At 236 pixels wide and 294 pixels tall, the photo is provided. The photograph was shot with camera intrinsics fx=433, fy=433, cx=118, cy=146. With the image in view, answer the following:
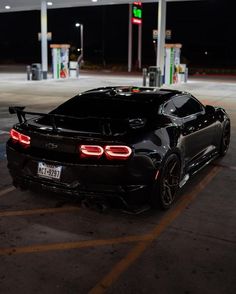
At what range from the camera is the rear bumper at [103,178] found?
456 cm

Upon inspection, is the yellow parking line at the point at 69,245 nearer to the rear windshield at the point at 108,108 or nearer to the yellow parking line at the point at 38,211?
the yellow parking line at the point at 38,211

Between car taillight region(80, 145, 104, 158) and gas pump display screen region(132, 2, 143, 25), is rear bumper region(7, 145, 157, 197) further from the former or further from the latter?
gas pump display screen region(132, 2, 143, 25)

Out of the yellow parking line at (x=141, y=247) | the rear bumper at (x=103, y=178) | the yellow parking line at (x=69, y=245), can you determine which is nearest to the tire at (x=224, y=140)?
the yellow parking line at (x=141, y=247)

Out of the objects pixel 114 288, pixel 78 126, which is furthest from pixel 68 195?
A: pixel 114 288

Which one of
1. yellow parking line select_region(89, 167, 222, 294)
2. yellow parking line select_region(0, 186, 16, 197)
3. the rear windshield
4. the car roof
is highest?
the car roof

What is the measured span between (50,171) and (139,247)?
1286 mm

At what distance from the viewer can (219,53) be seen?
2891 inches

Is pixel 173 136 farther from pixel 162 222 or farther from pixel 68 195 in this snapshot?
pixel 68 195

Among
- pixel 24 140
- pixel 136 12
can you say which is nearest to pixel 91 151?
pixel 24 140

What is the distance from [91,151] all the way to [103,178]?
0.31m

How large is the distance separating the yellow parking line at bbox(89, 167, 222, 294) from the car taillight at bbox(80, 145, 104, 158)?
3.35 ft

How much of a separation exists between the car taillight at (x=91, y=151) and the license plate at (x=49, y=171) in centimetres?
32

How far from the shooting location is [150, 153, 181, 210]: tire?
4.98m

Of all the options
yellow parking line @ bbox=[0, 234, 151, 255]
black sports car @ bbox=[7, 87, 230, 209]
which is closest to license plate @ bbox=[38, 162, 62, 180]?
black sports car @ bbox=[7, 87, 230, 209]
